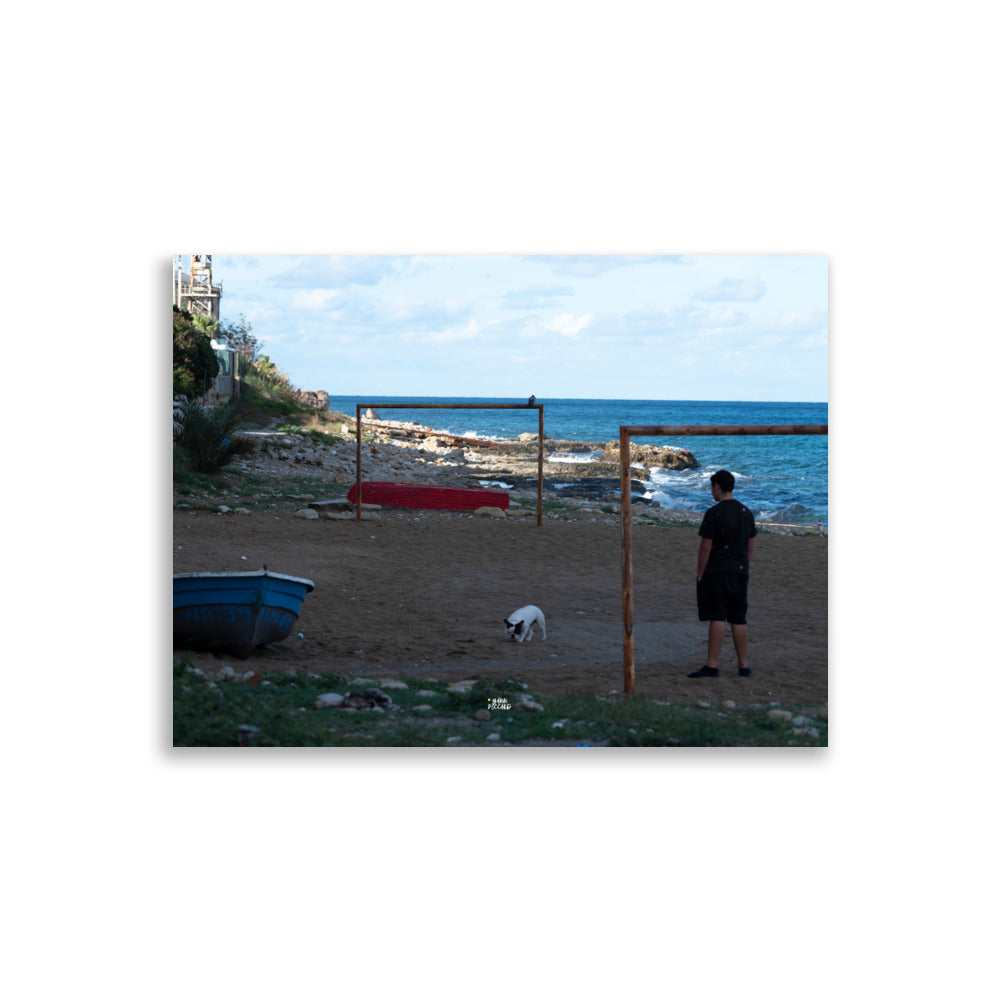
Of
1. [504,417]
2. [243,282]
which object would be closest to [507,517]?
[243,282]

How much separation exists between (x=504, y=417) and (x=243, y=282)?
21.4m

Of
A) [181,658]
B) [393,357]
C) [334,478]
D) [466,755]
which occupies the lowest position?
[466,755]

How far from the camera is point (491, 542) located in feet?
32.4

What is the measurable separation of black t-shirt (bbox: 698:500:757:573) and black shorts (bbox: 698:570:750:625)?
0.05m

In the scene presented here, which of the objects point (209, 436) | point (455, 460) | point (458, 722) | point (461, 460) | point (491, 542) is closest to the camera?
point (458, 722)

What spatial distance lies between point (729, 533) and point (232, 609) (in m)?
2.81

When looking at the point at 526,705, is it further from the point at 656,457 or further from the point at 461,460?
the point at 461,460

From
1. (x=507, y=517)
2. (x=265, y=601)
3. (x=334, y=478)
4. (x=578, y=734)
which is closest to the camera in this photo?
(x=578, y=734)

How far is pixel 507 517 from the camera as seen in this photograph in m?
11.7

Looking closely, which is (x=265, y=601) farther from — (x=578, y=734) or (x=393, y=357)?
(x=393, y=357)

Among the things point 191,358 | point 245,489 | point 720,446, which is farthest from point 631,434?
point 720,446

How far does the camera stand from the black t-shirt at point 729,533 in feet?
17.5

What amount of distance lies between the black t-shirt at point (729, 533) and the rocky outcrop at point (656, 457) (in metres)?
12.7

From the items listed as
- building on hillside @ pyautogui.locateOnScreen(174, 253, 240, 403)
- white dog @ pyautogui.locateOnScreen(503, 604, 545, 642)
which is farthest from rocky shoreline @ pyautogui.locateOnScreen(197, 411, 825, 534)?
white dog @ pyautogui.locateOnScreen(503, 604, 545, 642)
